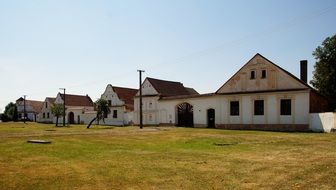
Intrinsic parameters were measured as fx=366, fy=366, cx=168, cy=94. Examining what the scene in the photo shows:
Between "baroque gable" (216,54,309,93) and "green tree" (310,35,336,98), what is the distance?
13505mm

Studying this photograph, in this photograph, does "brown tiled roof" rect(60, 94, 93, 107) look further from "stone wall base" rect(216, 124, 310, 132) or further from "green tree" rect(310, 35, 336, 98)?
"green tree" rect(310, 35, 336, 98)

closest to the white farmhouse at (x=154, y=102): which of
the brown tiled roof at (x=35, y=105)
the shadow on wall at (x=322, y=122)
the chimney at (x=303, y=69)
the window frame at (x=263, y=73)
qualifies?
the window frame at (x=263, y=73)

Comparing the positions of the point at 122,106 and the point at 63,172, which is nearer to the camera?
the point at 63,172

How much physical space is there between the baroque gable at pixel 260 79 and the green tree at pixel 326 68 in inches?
532

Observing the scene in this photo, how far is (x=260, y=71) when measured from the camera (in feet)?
128

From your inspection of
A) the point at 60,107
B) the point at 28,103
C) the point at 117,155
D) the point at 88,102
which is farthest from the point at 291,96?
the point at 28,103

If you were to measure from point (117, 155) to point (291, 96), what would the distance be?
2569 cm

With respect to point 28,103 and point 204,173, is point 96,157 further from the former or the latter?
point 28,103

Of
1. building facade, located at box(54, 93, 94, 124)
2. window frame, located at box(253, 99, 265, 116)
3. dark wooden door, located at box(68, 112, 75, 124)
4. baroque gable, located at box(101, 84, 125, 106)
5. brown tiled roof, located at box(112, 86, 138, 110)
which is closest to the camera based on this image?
window frame, located at box(253, 99, 265, 116)

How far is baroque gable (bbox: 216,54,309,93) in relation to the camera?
37.1 metres

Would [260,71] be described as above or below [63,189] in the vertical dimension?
above

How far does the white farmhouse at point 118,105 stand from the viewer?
59438 mm

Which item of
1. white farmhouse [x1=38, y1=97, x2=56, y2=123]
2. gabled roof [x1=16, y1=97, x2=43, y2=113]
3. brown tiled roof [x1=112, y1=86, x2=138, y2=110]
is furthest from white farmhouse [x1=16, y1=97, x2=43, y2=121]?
brown tiled roof [x1=112, y1=86, x2=138, y2=110]

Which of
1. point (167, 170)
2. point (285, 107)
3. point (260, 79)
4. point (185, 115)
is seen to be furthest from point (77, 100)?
point (167, 170)
